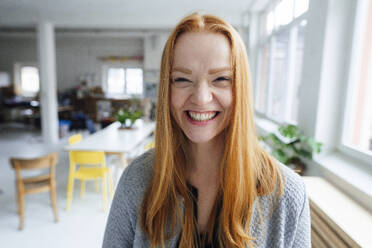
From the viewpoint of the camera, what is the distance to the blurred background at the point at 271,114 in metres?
1.80

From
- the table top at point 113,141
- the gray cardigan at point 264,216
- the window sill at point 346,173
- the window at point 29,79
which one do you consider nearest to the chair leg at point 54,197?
the table top at point 113,141

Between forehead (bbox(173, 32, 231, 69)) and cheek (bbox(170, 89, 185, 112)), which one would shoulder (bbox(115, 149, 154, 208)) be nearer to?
cheek (bbox(170, 89, 185, 112))

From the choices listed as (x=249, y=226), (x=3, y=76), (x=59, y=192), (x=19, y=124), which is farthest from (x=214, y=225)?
(x=3, y=76)

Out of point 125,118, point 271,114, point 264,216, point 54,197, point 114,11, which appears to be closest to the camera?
point 264,216

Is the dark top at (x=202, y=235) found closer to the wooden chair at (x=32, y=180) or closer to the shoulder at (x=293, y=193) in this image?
the shoulder at (x=293, y=193)

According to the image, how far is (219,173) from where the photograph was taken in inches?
40.9

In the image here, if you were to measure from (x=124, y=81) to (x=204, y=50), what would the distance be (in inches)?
408

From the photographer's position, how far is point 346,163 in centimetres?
194

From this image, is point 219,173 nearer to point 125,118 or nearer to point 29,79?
point 125,118

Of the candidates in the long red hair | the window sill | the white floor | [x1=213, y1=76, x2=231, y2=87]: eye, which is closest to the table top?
the white floor

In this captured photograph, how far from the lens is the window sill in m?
1.51

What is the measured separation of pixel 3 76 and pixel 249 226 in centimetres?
1280

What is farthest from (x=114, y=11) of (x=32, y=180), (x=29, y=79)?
(x=29, y=79)

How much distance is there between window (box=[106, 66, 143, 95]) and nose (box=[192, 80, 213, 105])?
9916 mm
